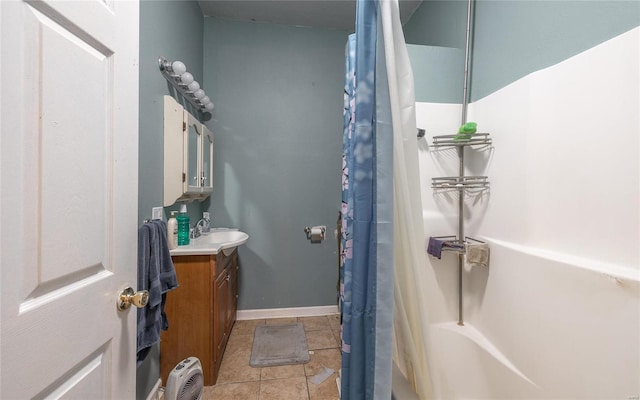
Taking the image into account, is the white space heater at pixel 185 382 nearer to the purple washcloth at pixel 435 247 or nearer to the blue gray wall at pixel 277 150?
the blue gray wall at pixel 277 150

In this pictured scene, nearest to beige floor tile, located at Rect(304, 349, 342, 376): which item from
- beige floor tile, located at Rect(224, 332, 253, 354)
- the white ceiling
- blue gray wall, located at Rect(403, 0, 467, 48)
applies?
beige floor tile, located at Rect(224, 332, 253, 354)

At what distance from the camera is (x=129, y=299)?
0.73m

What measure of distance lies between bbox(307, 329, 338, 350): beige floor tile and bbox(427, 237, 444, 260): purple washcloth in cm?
122

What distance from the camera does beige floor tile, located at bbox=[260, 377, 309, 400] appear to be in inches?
61.6

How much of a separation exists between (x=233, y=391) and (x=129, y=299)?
4.19 ft

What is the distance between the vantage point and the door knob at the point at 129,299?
72 centimetres

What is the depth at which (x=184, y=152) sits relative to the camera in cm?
183

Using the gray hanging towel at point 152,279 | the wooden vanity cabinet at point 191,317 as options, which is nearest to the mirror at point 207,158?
the wooden vanity cabinet at point 191,317

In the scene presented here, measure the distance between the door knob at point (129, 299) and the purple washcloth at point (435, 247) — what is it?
1.40 m

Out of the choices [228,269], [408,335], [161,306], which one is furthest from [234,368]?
[408,335]

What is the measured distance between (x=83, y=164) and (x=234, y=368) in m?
1.78

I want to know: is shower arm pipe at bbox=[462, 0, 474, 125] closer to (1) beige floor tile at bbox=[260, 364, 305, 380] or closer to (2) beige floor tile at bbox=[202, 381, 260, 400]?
(1) beige floor tile at bbox=[260, 364, 305, 380]

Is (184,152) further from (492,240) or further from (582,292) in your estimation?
(582,292)

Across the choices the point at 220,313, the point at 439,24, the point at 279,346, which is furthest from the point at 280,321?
the point at 439,24
